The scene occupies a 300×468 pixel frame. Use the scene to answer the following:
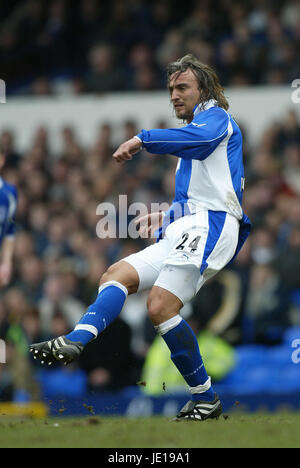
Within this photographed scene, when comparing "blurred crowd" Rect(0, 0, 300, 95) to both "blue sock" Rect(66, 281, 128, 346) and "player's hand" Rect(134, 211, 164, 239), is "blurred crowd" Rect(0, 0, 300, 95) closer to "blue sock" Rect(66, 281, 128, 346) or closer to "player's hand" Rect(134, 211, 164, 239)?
"player's hand" Rect(134, 211, 164, 239)

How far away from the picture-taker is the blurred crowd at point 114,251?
32.3 feet

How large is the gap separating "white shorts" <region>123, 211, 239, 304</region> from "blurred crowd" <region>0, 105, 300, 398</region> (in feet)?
9.58

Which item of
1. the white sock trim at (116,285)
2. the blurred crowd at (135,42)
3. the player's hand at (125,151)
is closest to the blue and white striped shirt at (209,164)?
the player's hand at (125,151)

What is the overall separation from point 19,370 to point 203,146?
17.7 feet

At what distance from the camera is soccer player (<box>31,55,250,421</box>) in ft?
19.4

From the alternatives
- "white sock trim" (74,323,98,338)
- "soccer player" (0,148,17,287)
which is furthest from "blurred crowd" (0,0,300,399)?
"white sock trim" (74,323,98,338)

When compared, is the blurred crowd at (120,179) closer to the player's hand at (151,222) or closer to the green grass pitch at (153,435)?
the player's hand at (151,222)

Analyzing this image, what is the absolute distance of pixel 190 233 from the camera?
607 centimetres

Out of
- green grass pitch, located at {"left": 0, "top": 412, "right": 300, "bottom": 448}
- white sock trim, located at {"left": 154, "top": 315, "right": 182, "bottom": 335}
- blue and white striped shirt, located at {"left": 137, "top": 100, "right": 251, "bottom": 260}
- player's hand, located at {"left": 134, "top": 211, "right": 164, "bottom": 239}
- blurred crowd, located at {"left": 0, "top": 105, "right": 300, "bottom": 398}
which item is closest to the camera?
green grass pitch, located at {"left": 0, "top": 412, "right": 300, "bottom": 448}

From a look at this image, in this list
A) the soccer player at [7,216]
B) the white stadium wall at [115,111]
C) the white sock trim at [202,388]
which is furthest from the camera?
the white stadium wall at [115,111]

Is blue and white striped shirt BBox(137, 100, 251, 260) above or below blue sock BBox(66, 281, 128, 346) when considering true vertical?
above

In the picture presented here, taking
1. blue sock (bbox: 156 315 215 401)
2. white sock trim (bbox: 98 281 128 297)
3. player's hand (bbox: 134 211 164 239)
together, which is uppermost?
player's hand (bbox: 134 211 164 239)
